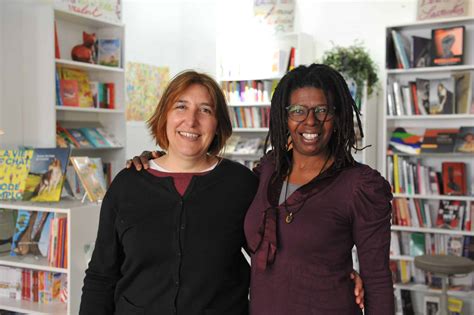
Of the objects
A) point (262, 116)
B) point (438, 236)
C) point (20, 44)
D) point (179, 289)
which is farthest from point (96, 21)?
point (179, 289)

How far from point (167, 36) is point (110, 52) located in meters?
1.58

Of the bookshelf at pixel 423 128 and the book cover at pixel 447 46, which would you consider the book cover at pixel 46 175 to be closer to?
the bookshelf at pixel 423 128

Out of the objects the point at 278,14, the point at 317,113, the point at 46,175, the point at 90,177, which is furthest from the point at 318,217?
the point at 278,14

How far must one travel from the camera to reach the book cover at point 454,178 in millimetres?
4336

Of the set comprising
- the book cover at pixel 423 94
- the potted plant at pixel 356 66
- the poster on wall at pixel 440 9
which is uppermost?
the poster on wall at pixel 440 9

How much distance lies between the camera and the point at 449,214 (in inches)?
172

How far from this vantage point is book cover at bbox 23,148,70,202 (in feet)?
9.73

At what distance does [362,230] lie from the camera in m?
1.47

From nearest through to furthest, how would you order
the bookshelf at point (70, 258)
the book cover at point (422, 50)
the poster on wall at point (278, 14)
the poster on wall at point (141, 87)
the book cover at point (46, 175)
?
1. the bookshelf at point (70, 258)
2. the book cover at point (46, 175)
3. the book cover at point (422, 50)
4. the poster on wall at point (278, 14)
5. the poster on wall at point (141, 87)

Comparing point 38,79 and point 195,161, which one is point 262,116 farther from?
point 195,161

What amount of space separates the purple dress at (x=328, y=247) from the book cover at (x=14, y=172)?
76.5 inches

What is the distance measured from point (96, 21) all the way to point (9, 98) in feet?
3.45

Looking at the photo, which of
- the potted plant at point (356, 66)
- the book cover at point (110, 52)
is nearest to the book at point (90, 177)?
the book cover at point (110, 52)

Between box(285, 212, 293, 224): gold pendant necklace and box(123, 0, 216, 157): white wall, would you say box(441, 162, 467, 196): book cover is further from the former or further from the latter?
box(285, 212, 293, 224): gold pendant necklace
